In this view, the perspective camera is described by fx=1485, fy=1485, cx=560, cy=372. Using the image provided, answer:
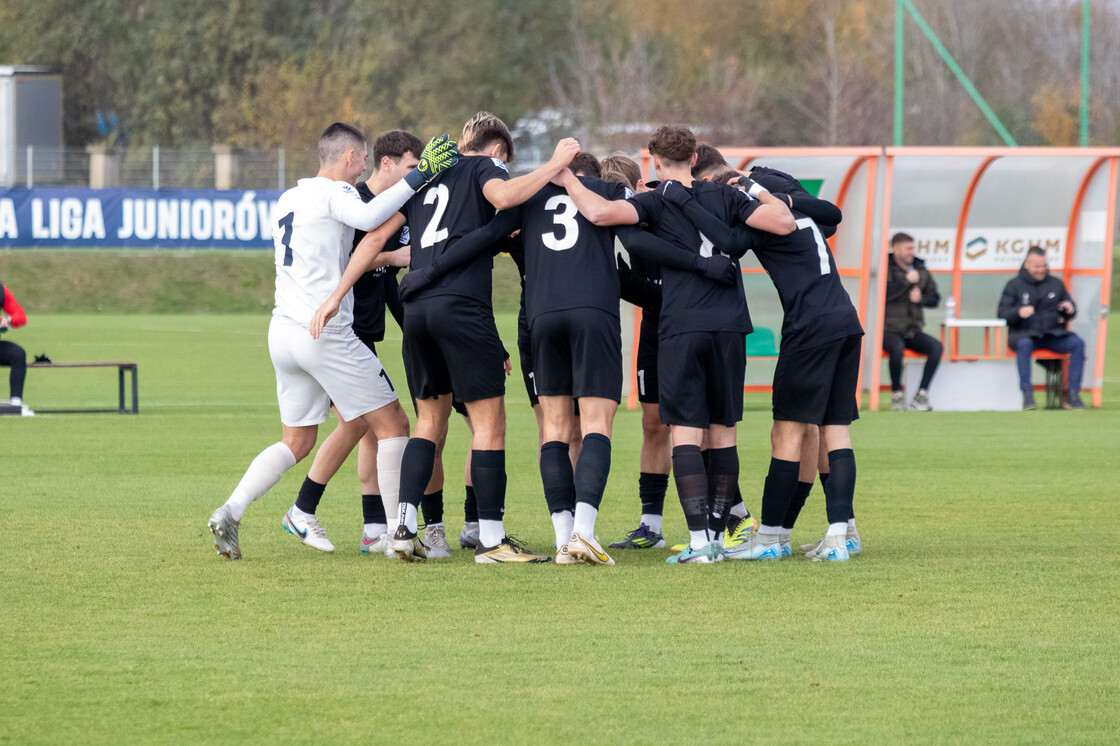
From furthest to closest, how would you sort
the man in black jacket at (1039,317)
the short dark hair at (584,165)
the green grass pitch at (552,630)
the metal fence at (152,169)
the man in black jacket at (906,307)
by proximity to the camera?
the metal fence at (152,169) < the man in black jacket at (906,307) < the man in black jacket at (1039,317) < the short dark hair at (584,165) < the green grass pitch at (552,630)

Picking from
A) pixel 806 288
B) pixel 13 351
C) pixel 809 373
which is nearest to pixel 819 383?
pixel 809 373

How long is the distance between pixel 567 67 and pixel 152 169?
3069 centimetres

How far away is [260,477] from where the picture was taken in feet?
23.2

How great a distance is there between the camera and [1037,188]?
1659cm

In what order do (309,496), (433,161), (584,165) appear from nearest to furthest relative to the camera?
(433,161) → (584,165) → (309,496)

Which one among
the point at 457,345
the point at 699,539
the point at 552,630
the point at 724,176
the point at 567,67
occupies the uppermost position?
the point at 567,67

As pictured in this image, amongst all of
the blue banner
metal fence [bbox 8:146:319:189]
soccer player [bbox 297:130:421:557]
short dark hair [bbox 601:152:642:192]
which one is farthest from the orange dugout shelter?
metal fence [bbox 8:146:319:189]

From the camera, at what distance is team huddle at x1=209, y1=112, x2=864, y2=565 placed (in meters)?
6.85

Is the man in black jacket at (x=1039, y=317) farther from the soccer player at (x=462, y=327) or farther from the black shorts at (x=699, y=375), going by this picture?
the soccer player at (x=462, y=327)

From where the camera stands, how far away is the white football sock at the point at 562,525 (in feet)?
22.8

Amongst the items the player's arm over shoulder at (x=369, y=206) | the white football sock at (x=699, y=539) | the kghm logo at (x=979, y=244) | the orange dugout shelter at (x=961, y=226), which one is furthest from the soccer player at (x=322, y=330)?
the kghm logo at (x=979, y=244)

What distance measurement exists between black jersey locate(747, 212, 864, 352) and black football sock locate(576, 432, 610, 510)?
1.03 metres

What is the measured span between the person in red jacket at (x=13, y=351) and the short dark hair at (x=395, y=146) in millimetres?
7717

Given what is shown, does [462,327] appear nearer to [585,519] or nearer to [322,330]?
[322,330]
